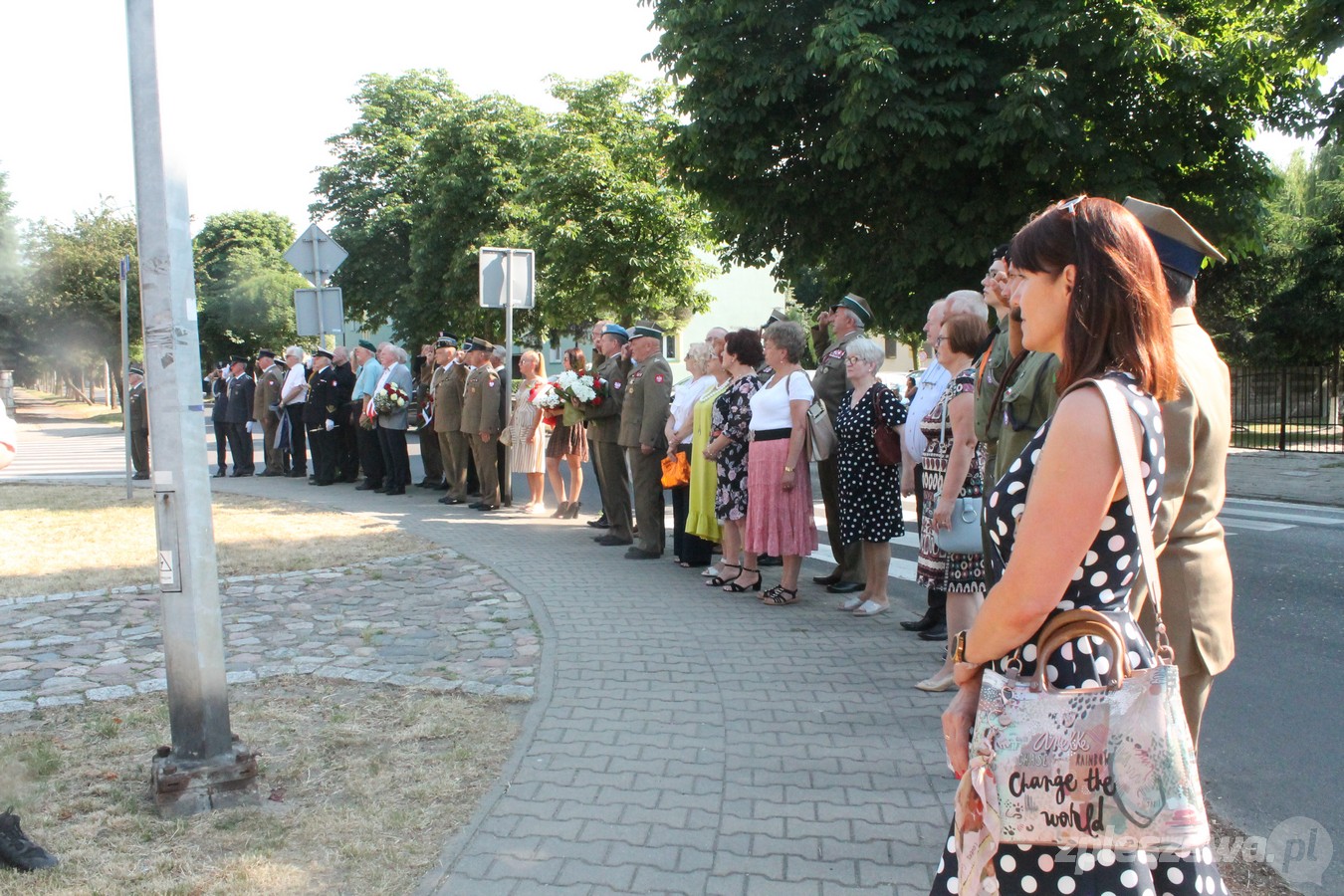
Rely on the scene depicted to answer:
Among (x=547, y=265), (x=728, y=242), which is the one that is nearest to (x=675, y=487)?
(x=728, y=242)

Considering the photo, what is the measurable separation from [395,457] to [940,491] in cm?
1061

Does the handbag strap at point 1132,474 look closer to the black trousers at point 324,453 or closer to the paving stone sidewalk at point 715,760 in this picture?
the paving stone sidewalk at point 715,760

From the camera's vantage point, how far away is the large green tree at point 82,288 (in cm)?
4247

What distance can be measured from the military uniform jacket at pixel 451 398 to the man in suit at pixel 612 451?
129 inches

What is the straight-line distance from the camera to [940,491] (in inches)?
227

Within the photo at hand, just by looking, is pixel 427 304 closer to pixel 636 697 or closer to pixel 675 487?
pixel 675 487

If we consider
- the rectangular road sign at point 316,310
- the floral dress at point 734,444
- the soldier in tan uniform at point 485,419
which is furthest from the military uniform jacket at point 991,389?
the rectangular road sign at point 316,310

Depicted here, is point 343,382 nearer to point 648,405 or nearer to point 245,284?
point 648,405

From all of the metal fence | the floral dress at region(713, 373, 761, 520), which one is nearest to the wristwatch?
the floral dress at region(713, 373, 761, 520)

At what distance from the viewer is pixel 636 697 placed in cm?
545

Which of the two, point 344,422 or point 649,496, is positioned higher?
point 344,422

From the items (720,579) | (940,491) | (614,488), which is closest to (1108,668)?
(940,491)

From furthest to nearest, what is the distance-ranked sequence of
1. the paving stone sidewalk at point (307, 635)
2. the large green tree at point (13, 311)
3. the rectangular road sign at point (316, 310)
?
1. the large green tree at point (13, 311)
2. the rectangular road sign at point (316, 310)
3. the paving stone sidewalk at point (307, 635)

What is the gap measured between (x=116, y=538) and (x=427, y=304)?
29.9 m
